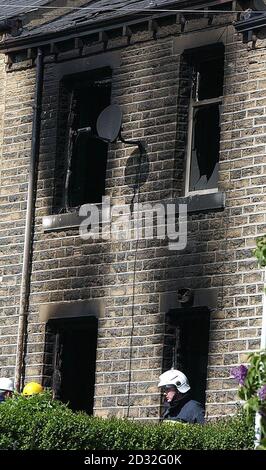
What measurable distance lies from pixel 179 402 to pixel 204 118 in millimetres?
3913

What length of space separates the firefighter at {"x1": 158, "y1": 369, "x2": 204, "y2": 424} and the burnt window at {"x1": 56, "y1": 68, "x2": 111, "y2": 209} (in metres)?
3.92

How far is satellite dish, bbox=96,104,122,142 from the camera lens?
70.3ft

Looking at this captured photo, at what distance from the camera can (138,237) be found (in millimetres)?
21094

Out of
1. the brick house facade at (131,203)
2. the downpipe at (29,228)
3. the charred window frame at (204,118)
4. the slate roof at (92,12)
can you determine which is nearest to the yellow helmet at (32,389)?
the brick house facade at (131,203)

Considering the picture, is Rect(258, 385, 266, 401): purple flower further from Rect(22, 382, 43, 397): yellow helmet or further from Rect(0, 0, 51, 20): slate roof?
Rect(0, 0, 51, 20): slate roof

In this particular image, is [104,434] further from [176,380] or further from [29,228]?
[29,228]

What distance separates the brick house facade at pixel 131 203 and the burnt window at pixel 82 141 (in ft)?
0.08

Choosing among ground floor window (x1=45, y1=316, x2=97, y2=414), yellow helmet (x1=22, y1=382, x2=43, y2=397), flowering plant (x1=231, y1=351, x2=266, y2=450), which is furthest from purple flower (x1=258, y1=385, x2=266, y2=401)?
ground floor window (x1=45, y1=316, x2=97, y2=414)

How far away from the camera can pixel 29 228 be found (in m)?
22.5

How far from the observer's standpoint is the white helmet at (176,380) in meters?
19.0

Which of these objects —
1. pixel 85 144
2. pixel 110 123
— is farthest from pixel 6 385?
pixel 85 144

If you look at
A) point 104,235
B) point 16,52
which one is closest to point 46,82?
point 16,52

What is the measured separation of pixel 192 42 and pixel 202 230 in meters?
2.41

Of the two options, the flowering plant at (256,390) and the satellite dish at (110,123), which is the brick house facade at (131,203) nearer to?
the satellite dish at (110,123)
